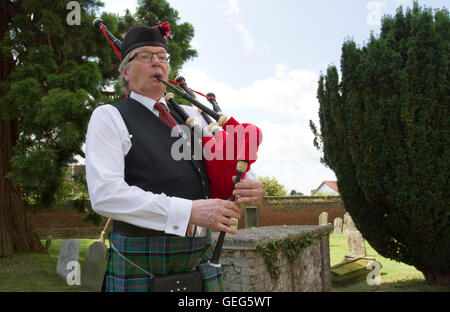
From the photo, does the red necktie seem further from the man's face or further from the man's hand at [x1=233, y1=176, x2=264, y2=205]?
the man's hand at [x1=233, y1=176, x2=264, y2=205]

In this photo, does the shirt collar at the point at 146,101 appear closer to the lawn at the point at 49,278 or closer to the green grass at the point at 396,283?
the lawn at the point at 49,278

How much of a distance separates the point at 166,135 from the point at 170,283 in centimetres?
66

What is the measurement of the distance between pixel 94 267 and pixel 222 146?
656cm

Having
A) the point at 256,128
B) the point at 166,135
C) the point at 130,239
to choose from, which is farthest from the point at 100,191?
the point at 256,128

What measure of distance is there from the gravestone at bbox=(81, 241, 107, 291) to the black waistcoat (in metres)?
5.91

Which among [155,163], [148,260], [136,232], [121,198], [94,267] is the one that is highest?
[155,163]

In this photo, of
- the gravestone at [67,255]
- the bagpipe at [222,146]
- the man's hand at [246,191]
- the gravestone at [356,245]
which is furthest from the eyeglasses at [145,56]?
the gravestone at [356,245]

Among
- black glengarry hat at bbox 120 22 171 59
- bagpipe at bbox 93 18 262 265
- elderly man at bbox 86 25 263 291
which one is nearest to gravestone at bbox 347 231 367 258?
elderly man at bbox 86 25 263 291

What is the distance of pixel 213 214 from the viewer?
1476mm

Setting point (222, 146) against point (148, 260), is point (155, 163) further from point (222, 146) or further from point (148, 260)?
point (148, 260)

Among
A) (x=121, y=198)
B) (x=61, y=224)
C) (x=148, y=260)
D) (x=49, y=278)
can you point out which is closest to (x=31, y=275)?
(x=49, y=278)

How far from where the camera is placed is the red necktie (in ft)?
5.84

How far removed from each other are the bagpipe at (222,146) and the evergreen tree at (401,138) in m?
Answer: 5.85
